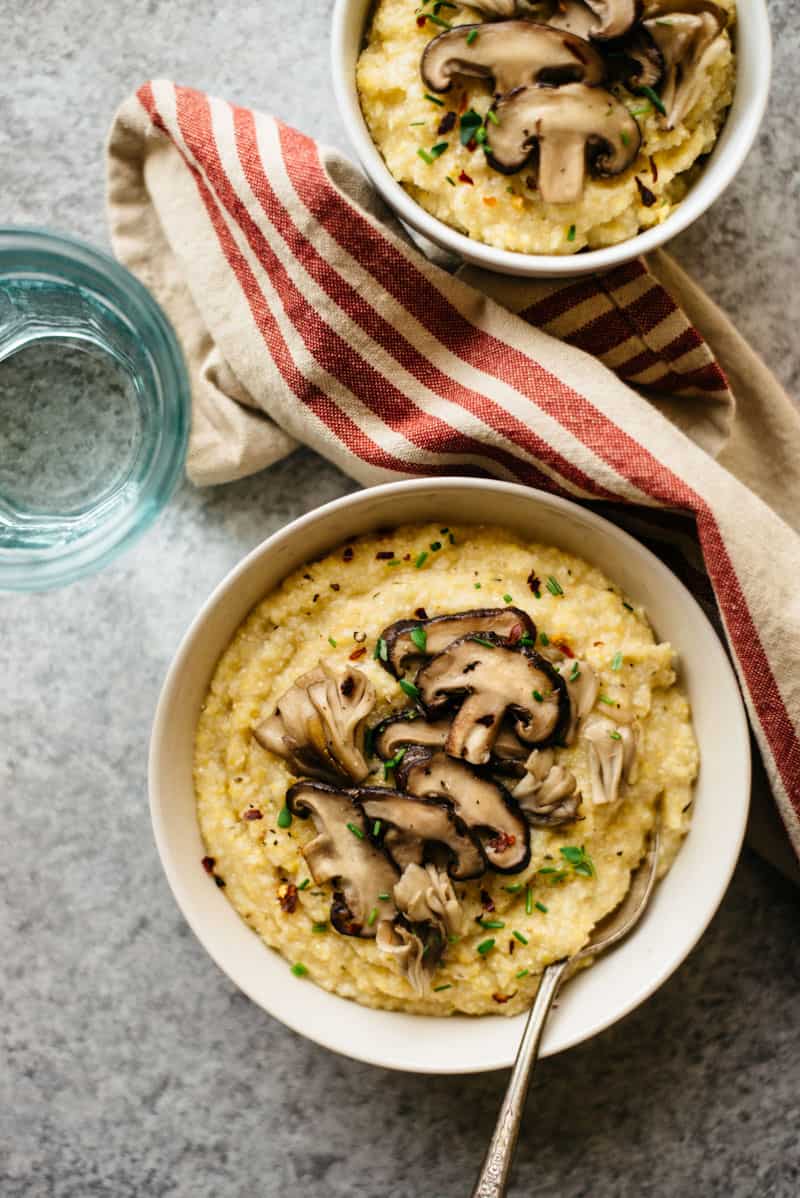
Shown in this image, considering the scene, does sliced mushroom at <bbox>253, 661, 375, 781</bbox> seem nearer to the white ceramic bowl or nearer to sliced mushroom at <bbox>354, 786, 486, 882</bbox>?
sliced mushroom at <bbox>354, 786, 486, 882</bbox>

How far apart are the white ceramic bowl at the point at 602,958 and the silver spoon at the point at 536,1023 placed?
0.04 m

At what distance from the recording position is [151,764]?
92.1 inches

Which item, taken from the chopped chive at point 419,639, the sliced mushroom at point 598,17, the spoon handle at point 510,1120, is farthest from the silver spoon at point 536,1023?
the sliced mushroom at point 598,17

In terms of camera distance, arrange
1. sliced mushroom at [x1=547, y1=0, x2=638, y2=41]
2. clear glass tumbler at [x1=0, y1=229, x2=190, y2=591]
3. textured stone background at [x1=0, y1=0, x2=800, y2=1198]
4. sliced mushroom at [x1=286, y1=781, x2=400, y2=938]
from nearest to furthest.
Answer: sliced mushroom at [x1=547, y1=0, x2=638, y2=41] → sliced mushroom at [x1=286, y1=781, x2=400, y2=938] → clear glass tumbler at [x1=0, y1=229, x2=190, y2=591] → textured stone background at [x1=0, y1=0, x2=800, y2=1198]

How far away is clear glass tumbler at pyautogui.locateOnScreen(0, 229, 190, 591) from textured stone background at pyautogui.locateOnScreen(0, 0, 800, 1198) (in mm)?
215

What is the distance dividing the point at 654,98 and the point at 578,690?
1173 millimetres

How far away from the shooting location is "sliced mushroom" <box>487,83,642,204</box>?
7.28 ft

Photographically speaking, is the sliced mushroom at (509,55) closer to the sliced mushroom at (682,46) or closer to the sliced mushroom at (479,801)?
the sliced mushroom at (682,46)

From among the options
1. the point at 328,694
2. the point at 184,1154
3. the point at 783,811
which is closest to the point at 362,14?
the point at 328,694

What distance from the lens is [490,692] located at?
2.30m

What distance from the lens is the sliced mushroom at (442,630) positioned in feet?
7.61

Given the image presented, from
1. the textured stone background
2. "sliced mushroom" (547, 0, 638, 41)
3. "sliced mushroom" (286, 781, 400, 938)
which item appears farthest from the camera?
the textured stone background

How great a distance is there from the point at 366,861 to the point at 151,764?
0.48 meters

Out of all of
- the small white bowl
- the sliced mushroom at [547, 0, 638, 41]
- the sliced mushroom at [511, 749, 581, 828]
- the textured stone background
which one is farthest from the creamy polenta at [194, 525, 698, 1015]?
the sliced mushroom at [547, 0, 638, 41]
